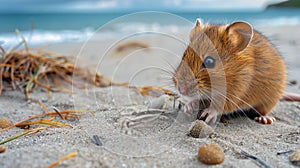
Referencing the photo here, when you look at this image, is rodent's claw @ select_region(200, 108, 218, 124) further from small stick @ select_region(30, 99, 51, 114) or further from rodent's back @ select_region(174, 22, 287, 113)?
small stick @ select_region(30, 99, 51, 114)

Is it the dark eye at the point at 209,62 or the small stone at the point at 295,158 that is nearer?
the small stone at the point at 295,158

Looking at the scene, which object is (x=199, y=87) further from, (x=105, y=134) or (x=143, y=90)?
(x=143, y=90)

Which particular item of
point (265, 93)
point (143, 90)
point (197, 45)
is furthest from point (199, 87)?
point (143, 90)

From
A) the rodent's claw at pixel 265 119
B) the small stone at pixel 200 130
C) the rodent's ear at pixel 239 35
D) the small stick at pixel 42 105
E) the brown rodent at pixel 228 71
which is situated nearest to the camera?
the small stone at pixel 200 130

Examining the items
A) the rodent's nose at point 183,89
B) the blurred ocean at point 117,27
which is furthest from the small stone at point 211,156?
the blurred ocean at point 117,27

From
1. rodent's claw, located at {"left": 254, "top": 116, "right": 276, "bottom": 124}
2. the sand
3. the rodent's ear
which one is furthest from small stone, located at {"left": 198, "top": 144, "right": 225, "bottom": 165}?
A: rodent's claw, located at {"left": 254, "top": 116, "right": 276, "bottom": 124}

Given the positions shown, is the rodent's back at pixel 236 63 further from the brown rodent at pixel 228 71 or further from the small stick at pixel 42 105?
the small stick at pixel 42 105
